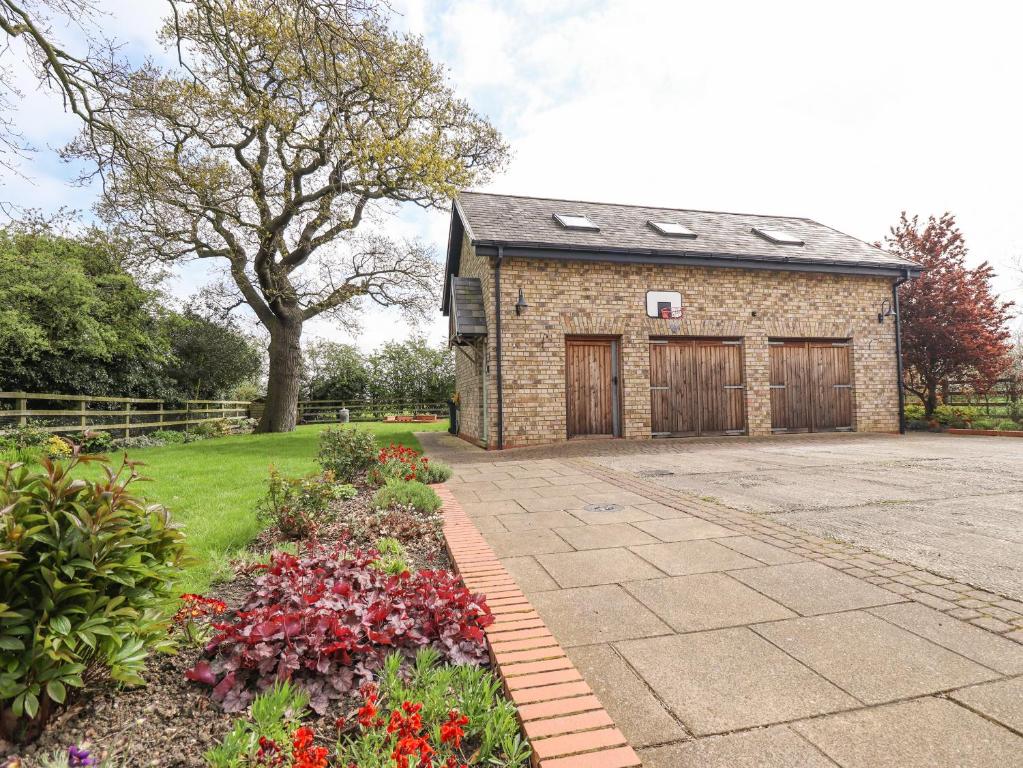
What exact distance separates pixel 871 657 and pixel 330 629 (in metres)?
2.12

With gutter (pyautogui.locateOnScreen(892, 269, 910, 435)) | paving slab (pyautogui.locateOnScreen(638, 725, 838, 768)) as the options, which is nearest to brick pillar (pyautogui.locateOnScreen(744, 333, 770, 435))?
gutter (pyautogui.locateOnScreen(892, 269, 910, 435))

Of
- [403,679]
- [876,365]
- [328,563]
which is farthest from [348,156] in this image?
[876,365]

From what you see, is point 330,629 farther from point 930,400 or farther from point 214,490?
point 930,400

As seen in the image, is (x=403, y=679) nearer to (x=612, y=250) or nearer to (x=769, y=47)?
(x=769, y=47)

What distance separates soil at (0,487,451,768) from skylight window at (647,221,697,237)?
11.6 meters

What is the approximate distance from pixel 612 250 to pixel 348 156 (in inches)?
267

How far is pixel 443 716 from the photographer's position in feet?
5.36

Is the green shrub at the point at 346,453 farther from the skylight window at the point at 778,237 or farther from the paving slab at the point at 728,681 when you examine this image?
the skylight window at the point at 778,237

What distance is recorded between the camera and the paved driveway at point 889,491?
127 inches

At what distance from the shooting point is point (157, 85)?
5.86 metres

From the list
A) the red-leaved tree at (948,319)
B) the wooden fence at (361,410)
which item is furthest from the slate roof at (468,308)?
the wooden fence at (361,410)

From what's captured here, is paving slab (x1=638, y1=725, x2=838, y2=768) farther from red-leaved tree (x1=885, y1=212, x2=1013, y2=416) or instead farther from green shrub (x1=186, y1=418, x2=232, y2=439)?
green shrub (x1=186, y1=418, x2=232, y2=439)

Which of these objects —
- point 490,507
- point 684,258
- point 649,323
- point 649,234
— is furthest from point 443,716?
point 649,234

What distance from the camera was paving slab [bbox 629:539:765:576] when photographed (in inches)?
120
